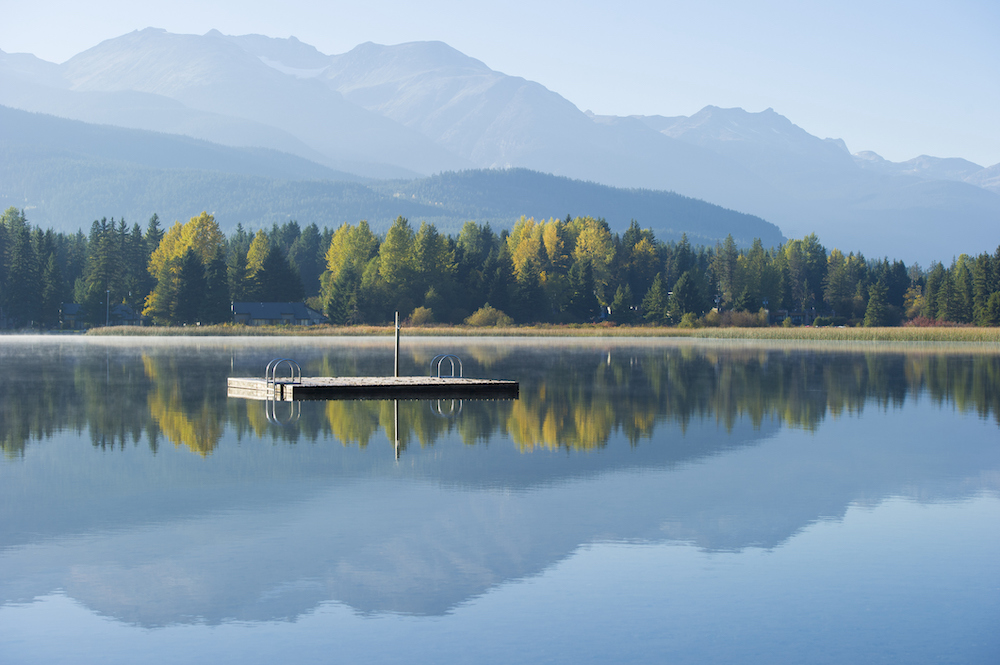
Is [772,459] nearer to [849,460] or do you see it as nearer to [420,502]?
[849,460]

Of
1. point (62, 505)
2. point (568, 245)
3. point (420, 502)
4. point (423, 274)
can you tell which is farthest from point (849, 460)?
point (568, 245)

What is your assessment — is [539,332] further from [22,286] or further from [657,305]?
[22,286]

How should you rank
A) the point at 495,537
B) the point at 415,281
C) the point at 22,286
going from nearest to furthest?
the point at 495,537, the point at 415,281, the point at 22,286

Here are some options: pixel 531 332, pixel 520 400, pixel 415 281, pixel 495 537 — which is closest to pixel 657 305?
pixel 531 332

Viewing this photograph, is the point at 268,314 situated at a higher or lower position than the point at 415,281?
lower

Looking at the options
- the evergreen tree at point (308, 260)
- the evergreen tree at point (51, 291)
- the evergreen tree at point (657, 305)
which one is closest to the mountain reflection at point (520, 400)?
the evergreen tree at point (657, 305)

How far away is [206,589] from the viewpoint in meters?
10.8

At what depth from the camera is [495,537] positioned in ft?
42.7

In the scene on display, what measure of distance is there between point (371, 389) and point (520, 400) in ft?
14.7

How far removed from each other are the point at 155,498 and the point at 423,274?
10100cm

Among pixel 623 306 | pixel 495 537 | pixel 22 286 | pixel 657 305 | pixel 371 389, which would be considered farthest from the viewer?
pixel 623 306

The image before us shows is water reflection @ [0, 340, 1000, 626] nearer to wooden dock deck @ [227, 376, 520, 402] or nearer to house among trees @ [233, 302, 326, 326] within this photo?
wooden dock deck @ [227, 376, 520, 402]

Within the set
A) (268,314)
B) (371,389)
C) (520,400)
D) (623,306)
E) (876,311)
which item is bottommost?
(520,400)

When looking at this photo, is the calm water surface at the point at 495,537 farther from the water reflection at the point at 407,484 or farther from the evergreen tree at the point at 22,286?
the evergreen tree at the point at 22,286
